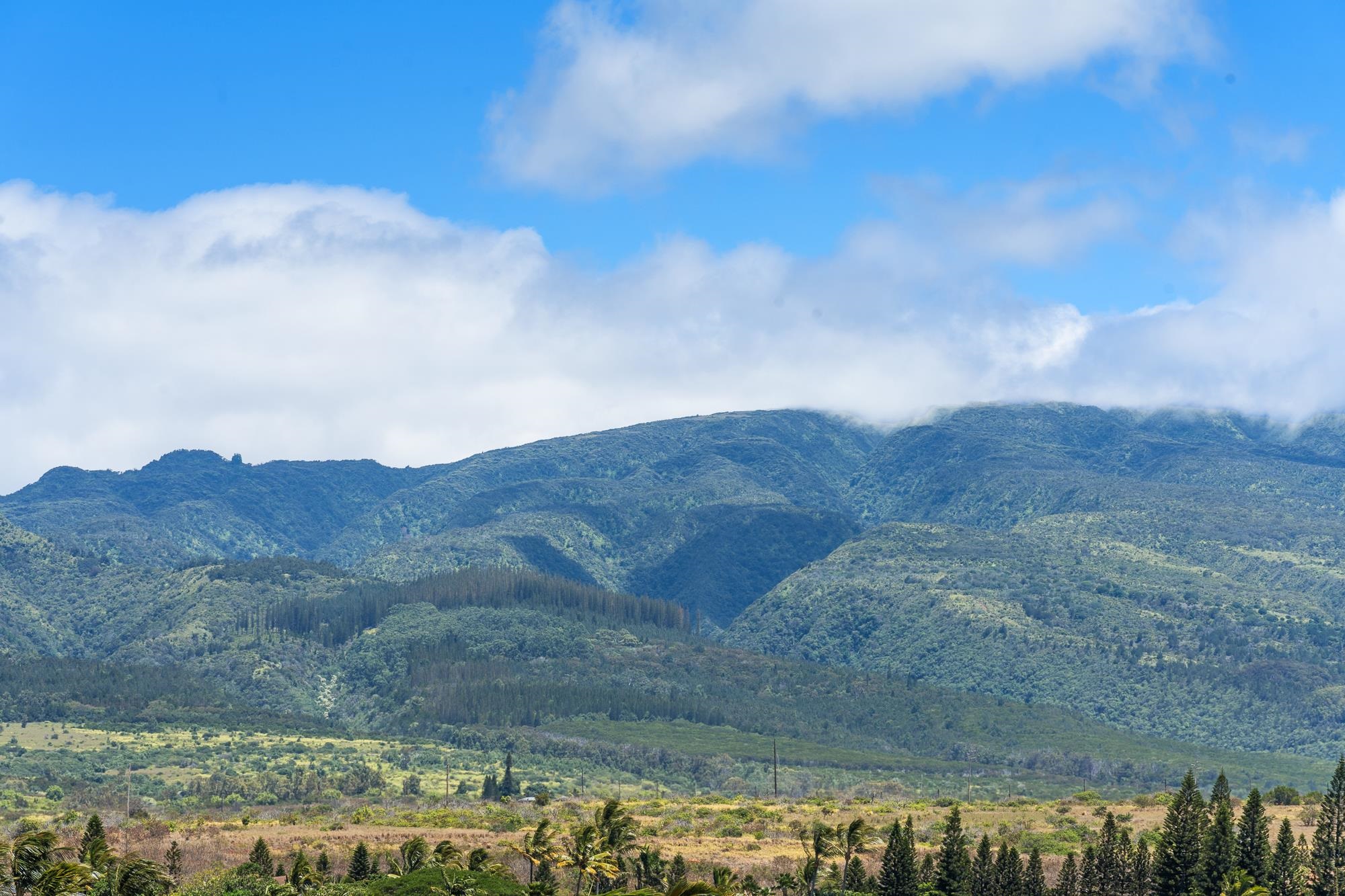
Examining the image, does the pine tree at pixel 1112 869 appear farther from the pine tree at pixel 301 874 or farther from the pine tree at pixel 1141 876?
the pine tree at pixel 301 874

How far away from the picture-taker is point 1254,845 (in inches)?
Result: 3873

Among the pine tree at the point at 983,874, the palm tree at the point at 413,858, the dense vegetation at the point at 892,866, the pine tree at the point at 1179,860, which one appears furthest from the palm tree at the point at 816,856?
the palm tree at the point at 413,858

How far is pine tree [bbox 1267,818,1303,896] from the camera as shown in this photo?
312 feet

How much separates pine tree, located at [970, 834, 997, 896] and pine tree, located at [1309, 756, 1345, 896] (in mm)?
18564

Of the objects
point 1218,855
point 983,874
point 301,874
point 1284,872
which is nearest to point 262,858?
point 301,874

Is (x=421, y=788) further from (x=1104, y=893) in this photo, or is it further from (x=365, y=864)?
(x=1104, y=893)

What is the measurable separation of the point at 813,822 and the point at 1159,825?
1156 inches

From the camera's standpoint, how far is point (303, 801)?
16800cm

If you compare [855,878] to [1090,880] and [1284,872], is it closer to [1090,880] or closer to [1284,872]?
[1090,880]

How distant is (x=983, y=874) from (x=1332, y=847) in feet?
69.4

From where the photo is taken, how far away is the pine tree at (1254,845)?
320 feet

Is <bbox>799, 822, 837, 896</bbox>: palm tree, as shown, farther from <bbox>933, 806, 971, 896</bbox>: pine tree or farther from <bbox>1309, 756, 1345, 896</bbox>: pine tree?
<bbox>1309, 756, 1345, 896</bbox>: pine tree

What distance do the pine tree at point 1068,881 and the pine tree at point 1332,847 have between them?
1368cm

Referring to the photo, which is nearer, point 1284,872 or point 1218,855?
point 1284,872
